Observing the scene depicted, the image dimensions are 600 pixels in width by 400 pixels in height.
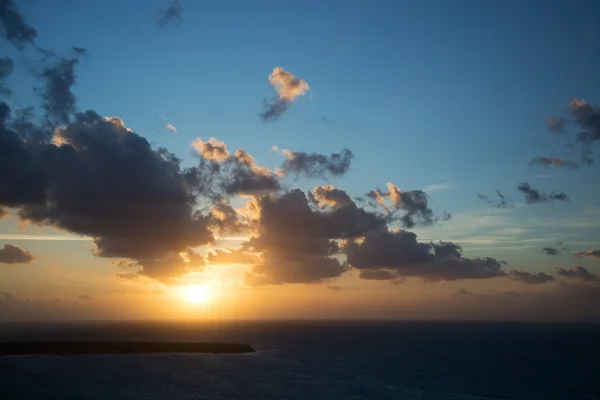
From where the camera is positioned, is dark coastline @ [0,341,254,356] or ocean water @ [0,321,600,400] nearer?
ocean water @ [0,321,600,400]

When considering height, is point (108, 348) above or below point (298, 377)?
above

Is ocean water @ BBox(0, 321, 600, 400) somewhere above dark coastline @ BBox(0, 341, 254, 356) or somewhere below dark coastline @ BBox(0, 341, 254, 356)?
below

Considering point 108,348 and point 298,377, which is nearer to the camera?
point 298,377

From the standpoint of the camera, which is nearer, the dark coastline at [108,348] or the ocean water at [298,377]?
the ocean water at [298,377]

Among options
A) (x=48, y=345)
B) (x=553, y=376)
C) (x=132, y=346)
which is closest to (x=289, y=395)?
(x=553, y=376)

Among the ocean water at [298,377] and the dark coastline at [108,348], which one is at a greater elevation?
the dark coastline at [108,348]

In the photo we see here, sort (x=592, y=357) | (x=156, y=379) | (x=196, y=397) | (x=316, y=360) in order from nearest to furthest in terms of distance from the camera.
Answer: (x=196, y=397)
(x=156, y=379)
(x=316, y=360)
(x=592, y=357)

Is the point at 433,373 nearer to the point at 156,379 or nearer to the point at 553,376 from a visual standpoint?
the point at 553,376

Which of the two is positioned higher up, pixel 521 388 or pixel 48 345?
pixel 48 345
